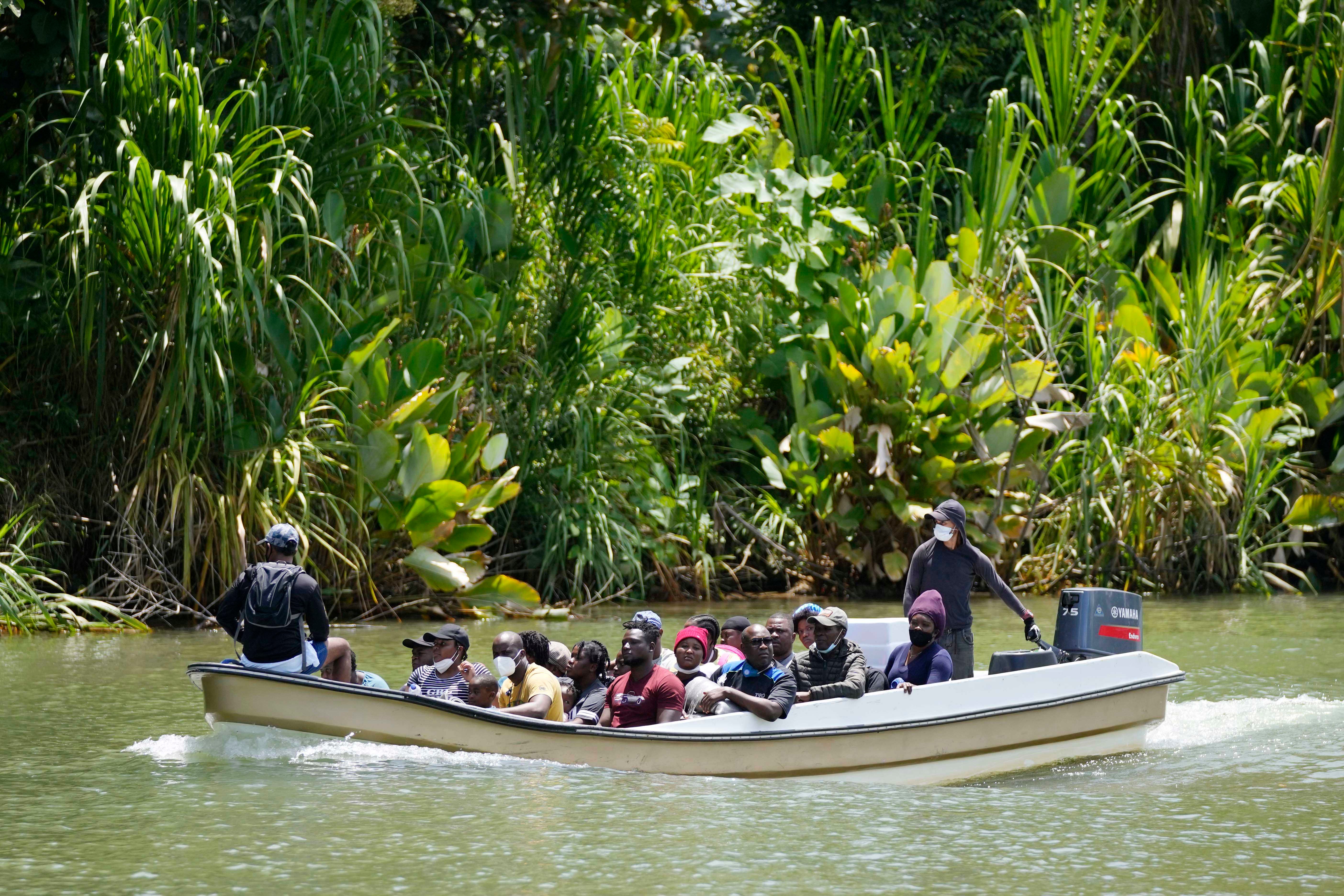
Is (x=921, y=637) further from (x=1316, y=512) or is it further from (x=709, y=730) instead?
(x=1316, y=512)

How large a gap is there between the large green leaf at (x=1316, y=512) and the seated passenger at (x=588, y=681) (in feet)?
31.5

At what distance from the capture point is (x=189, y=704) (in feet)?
28.9

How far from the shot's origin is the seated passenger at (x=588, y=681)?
7.42m

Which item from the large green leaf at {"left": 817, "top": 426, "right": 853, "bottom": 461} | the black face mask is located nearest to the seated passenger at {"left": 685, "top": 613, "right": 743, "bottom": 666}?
the black face mask

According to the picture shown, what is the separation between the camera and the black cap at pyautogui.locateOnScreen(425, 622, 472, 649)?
7.75 metres

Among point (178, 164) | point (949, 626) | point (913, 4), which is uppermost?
point (913, 4)

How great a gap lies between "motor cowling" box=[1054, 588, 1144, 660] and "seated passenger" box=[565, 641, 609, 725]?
2.61 m

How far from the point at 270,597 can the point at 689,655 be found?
1.92 m

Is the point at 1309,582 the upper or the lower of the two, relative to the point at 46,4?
lower

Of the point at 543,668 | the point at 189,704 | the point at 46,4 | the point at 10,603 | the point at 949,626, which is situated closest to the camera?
the point at 543,668

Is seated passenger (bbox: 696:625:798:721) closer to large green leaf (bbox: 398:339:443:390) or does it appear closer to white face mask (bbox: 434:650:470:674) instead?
white face mask (bbox: 434:650:470:674)

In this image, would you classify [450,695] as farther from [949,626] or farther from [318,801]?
[949,626]

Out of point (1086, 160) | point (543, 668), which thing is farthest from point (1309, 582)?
point (543, 668)

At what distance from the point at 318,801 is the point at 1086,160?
13448mm
